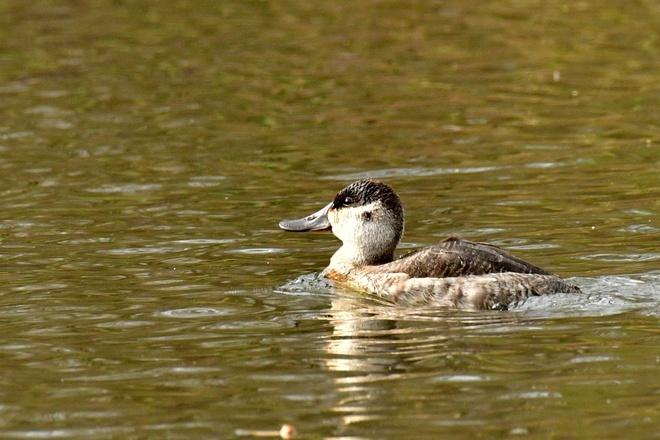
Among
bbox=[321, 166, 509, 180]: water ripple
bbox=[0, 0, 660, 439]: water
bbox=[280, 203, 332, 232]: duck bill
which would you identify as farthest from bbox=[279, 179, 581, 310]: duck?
bbox=[321, 166, 509, 180]: water ripple

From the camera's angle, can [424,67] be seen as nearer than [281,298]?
No

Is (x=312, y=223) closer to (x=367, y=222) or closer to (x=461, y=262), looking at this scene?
(x=367, y=222)

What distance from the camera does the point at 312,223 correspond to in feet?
36.7

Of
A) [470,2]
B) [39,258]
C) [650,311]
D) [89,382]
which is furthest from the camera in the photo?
[470,2]

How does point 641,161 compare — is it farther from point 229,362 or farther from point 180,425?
point 180,425

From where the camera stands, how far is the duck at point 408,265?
9219 millimetres

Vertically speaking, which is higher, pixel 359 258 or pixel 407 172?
pixel 359 258

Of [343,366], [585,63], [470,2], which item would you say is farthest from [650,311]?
[470,2]

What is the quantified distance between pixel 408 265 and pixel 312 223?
158cm

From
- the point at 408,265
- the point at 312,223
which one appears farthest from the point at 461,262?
the point at 312,223

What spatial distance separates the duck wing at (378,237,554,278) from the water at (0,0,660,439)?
35 centimetres

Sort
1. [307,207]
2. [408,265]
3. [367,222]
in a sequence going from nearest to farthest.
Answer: [408,265] → [367,222] → [307,207]

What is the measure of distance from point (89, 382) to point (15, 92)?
11298mm

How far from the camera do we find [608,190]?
42.6 feet
